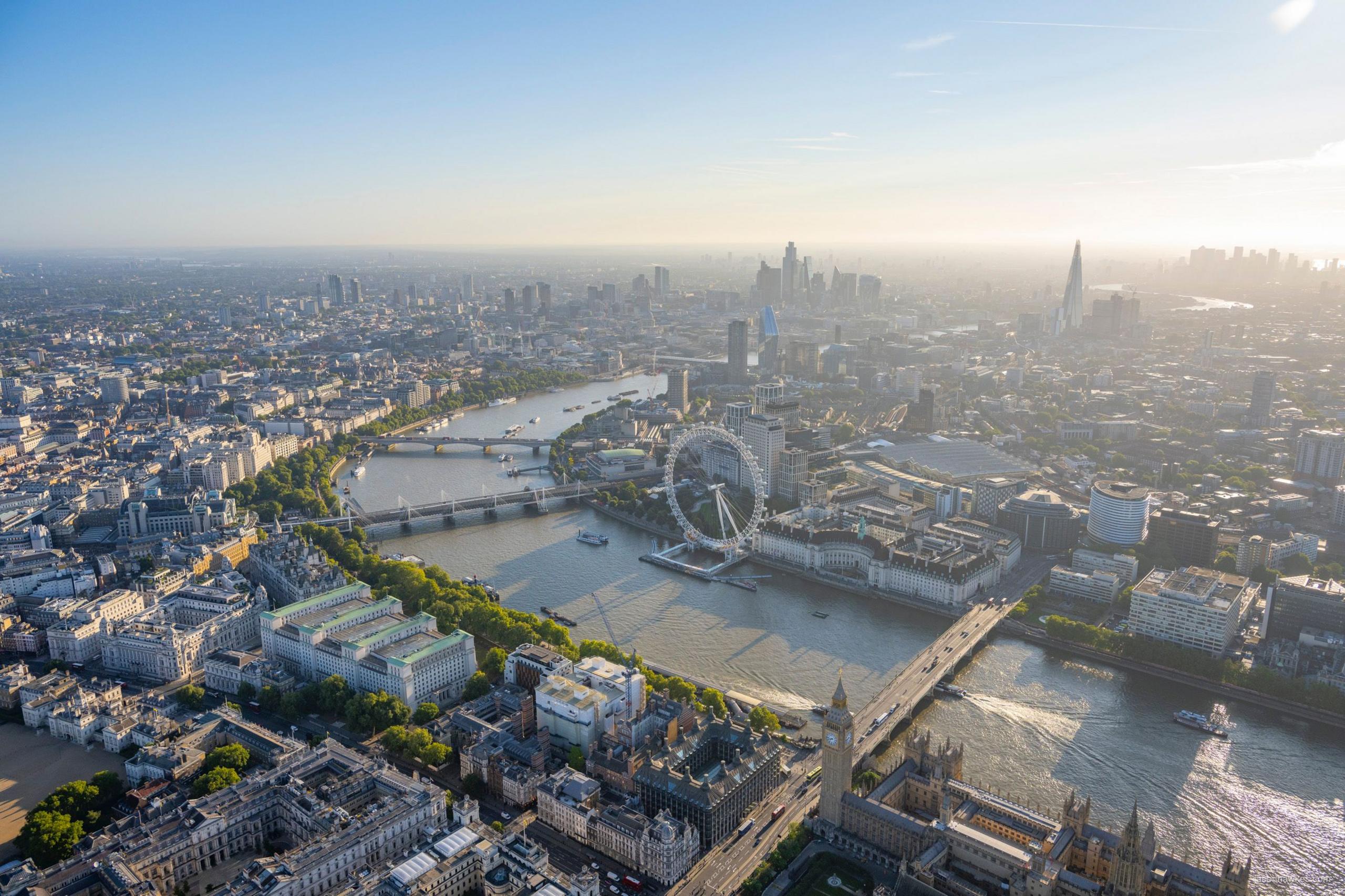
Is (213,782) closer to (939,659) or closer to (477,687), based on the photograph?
(477,687)

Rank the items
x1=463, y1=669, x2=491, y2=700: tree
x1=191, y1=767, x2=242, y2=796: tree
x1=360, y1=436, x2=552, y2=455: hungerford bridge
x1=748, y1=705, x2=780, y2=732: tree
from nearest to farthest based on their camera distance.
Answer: x1=191, y1=767, x2=242, y2=796: tree → x1=748, y1=705, x2=780, y2=732: tree → x1=463, y1=669, x2=491, y2=700: tree → x1=360, y1=436, x2=552, y2=455: hungerford bridge

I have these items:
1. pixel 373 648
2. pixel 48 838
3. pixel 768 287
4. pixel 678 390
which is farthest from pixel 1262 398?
pixel 768 287

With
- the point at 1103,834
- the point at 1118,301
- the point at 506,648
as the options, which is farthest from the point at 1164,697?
the point at 1118,301

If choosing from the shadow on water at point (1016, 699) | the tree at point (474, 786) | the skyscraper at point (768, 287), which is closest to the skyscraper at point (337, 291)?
the skyscraper at point (768, 287)

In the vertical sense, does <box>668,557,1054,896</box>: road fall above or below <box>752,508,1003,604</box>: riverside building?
below

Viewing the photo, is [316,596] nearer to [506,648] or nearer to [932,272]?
[506,648]

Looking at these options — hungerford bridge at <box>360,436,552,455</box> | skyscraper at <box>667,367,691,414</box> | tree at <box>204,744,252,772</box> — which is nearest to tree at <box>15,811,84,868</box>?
tree at <box>204,744,252,772</box>

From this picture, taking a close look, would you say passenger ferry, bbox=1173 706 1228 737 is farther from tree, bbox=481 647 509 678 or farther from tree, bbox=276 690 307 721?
tree, bbox=276 690 307 721
